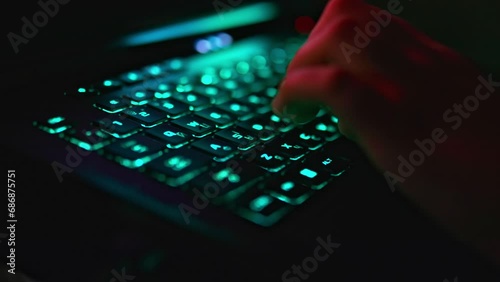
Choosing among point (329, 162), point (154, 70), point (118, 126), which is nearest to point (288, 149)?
point (329, 162)

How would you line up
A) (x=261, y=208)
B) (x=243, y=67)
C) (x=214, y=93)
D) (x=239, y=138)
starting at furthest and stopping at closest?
(x=243, y=67) → (x=214, y=93) → (x=239, y=138) → (x=261, y=208)

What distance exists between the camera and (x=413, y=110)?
41 cm

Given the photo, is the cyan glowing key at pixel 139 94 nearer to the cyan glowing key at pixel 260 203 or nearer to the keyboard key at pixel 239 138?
the keyboard key at pixel 239 138

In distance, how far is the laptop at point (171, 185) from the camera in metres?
0.33

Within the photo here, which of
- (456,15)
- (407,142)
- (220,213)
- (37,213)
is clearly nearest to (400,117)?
(407,142)

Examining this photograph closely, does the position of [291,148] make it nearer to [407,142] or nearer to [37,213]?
[407,142]

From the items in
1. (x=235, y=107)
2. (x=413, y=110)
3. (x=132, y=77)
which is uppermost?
(x=132, y=77)

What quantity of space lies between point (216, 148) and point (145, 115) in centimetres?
9

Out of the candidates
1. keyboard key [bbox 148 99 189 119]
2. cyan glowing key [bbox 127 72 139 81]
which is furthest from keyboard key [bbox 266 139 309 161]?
cyan glowing key [bbox 127 72 139 81]

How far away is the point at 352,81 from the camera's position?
0.40 m

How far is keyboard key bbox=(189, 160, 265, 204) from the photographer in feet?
1.23

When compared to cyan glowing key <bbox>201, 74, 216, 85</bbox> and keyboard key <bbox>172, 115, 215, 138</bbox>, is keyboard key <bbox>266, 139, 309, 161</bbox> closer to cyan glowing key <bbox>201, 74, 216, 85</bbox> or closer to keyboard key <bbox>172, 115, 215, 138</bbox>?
keyboard key <bbox>172, 115, 215, 138</bbox>

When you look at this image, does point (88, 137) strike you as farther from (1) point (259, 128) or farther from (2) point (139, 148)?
(1) point (259, 128)

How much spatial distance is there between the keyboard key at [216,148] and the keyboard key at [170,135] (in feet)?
0.04
